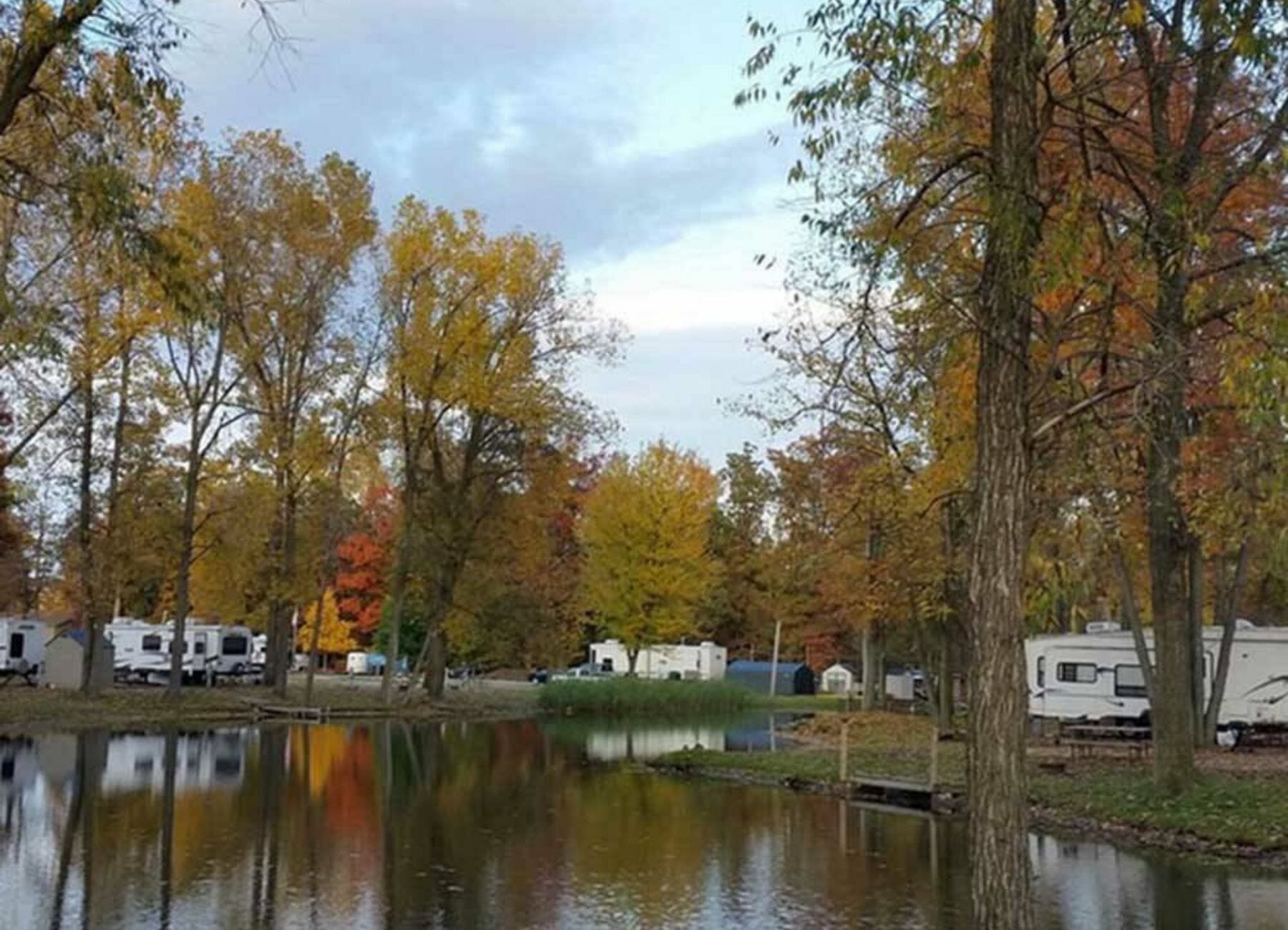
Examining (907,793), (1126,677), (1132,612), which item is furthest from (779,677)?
(907,793)

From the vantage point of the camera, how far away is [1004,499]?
6.23 meters

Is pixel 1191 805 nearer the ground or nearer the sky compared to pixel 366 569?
nearer the ground

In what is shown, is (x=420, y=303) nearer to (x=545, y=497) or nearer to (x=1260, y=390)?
(x=545, y=497)

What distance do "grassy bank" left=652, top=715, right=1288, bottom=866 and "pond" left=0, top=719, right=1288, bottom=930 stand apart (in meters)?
0.87

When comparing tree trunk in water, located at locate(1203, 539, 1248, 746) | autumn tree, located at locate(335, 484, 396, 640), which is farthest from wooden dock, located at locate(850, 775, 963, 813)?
autumn tree, located at locate(335, 484, 396, 640)

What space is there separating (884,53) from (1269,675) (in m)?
25.9

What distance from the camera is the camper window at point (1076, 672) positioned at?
2977cm

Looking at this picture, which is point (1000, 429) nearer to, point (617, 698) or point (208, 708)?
point (208, 708)

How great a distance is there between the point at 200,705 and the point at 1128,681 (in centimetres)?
2341

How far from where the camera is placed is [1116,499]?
50.3 ft

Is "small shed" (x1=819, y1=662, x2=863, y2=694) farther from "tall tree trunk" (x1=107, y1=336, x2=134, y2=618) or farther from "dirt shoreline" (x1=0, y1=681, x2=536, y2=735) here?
"tall tree trunk" (x1=107, y1=336, x2=134, y2=618)

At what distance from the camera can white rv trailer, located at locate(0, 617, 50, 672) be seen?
134ft

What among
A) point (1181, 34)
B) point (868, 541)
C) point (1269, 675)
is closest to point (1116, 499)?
point (1181, 34)

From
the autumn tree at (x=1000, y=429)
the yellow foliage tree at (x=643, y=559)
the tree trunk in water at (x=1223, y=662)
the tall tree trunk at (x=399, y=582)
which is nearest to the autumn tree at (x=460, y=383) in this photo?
the tall tree trunk at (x=399, y=582)
